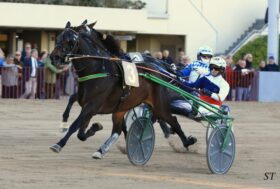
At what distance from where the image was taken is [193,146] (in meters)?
14.3

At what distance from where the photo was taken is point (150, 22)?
33531 millimetres

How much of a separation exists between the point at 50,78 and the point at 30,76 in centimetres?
60

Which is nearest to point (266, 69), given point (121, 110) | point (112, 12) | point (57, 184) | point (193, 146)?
point (112, 12)

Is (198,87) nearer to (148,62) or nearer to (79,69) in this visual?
(148,62)

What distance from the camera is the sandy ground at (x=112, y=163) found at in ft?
34.9

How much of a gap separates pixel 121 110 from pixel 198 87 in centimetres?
129

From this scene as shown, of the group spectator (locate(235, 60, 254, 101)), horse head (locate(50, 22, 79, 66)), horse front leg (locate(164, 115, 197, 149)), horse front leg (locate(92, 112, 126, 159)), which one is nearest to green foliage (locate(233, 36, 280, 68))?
spectator (locate(235, 60, 254, 101))

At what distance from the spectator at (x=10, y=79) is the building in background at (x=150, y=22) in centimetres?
701

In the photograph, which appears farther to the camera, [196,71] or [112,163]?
[196,71]

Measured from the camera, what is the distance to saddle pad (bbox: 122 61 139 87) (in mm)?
12242

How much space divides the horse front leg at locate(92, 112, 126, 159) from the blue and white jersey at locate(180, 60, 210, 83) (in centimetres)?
164

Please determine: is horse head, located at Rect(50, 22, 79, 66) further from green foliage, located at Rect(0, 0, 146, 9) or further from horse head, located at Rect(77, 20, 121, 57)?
green foliage, located at Rect(0, 0, 146, 9)
